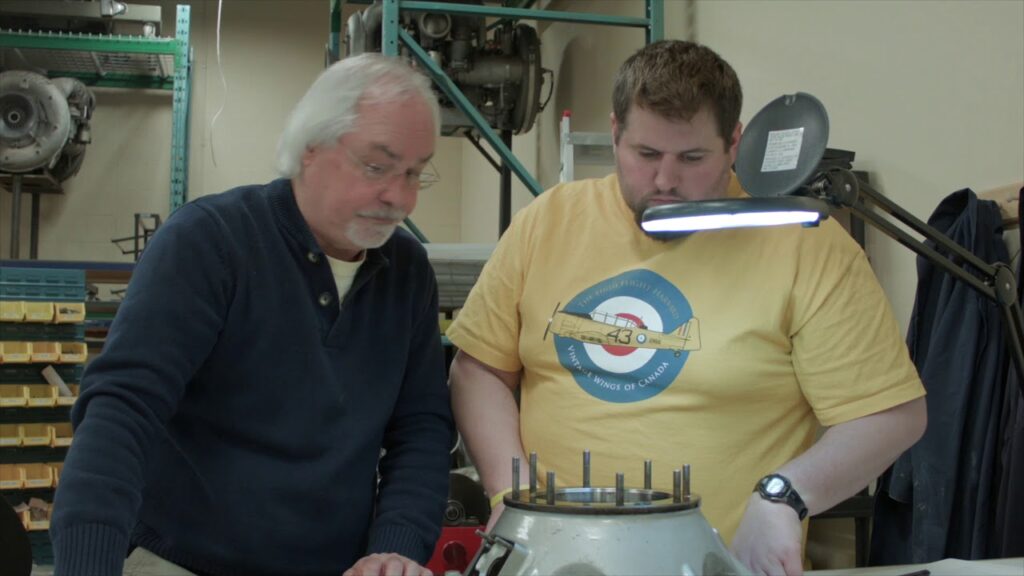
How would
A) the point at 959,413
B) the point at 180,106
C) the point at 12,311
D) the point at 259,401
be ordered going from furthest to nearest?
1. the point at 180,106
2. the point at 12,311
3. the point at 959,413
4. the point at 259,401

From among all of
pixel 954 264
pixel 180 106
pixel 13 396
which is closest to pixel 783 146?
pixel 954 264

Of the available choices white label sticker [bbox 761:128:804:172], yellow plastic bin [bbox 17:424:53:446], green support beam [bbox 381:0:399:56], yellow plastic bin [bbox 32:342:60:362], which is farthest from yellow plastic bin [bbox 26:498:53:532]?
white label sticker [bbox 761:128:804:172]

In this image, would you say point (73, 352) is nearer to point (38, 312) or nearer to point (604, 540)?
point (38, 312)

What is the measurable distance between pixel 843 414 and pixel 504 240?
0.53 m

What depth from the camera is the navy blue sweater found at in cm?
104

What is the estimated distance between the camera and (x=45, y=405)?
349cm

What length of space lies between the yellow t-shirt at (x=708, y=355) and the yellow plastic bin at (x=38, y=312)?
2670mm

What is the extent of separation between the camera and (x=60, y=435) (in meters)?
3.55

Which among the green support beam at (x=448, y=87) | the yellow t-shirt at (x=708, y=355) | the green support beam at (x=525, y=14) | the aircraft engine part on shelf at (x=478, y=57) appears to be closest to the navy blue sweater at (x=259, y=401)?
the yellow t-shirt at (x=708, y=355)

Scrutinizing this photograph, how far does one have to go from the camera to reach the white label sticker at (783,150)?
3.31ft

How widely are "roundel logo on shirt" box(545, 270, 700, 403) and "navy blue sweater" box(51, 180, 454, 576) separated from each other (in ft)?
0.72

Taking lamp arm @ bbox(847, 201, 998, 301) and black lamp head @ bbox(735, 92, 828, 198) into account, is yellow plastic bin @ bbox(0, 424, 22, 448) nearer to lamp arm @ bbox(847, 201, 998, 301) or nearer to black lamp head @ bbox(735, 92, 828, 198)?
black lamp head @ bbox(735, 92, 828, 198)

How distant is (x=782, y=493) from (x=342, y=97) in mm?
678

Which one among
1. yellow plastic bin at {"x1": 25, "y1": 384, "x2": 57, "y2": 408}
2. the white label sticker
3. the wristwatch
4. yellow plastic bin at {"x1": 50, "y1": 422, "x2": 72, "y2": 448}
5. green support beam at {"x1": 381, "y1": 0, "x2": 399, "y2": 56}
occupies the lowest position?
yellow plastic bin at {"x1": 50, "y1": 422, "x2": 72, "y2": 448}
